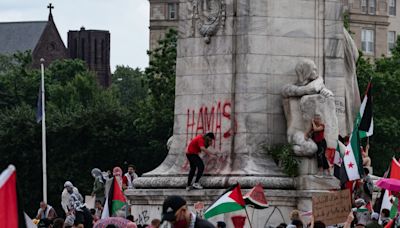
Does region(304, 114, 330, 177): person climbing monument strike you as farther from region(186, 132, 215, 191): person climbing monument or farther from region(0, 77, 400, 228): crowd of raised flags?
region(186, 132, 215, 191): person climbing monument

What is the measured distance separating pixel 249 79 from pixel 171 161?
2.74 meters

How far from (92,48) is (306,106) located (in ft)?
486

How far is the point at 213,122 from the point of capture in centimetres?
4244

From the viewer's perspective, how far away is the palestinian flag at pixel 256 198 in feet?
127

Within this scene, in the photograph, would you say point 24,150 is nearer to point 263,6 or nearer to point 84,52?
point 263,6

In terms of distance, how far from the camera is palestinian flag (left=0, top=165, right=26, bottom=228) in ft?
83.4

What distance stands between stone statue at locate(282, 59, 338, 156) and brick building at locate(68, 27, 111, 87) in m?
141

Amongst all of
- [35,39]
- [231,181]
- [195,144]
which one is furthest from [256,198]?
[35,39]

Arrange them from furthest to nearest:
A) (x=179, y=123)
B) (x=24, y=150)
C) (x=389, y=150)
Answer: (x=24, y=150) < (x=389, y=150) < (x=179, y=123)

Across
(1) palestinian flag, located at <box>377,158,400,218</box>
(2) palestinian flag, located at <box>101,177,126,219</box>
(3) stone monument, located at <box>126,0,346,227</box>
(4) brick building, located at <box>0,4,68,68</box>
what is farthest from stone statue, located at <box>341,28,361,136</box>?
(4) brick building, located at <box>0,4,68,68</box>

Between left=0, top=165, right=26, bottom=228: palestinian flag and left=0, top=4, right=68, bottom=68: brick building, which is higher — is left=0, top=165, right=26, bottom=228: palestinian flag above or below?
below

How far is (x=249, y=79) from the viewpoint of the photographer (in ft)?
138

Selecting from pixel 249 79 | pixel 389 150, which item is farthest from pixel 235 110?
pixel 389 150

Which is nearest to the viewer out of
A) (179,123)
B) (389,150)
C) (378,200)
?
(378,200)
